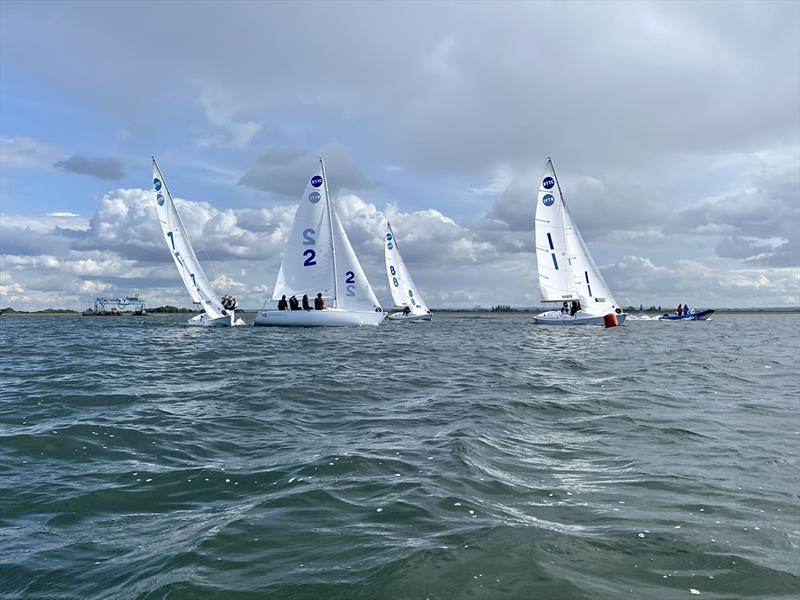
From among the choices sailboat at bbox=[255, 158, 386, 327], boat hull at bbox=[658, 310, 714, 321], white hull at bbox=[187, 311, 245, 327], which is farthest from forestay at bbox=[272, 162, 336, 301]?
boat hull at bbox=[658, 310, 714, 321]

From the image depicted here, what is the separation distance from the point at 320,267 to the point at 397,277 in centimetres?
2732

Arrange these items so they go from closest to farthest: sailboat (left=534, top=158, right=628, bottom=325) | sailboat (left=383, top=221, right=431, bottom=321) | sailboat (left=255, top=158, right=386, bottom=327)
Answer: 1. sailboat (left=255, top=158, right=386, bottom=327)
2. sailboat (left=534, top=158, right=628, bottom=325)
3. sailboat (left=383, top=221, right=431, bottom=321)

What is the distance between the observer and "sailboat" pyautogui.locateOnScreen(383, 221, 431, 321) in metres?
66.1

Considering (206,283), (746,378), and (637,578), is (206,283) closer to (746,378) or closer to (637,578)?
(746,378)

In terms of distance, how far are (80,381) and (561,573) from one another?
12.6m

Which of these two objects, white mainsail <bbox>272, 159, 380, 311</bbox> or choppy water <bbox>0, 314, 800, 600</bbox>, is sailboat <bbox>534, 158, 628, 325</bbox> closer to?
white mainsail <bbox>272, 159, 380, 311</bbox>

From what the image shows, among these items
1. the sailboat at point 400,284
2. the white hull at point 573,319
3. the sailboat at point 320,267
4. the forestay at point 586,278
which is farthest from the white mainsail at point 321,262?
the sailboat at point 400,284

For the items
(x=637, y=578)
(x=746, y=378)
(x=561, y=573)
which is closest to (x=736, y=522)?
(x=637, y=578)

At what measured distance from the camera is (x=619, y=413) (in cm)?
1039

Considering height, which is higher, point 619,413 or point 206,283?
point 206,283

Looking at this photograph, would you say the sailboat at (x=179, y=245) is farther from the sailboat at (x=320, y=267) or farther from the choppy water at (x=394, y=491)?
the choppy water at (x=394, y=491)

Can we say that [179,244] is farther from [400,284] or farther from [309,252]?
[400,284]

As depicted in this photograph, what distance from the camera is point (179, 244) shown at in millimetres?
41906

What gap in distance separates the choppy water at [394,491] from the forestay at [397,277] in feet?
175
